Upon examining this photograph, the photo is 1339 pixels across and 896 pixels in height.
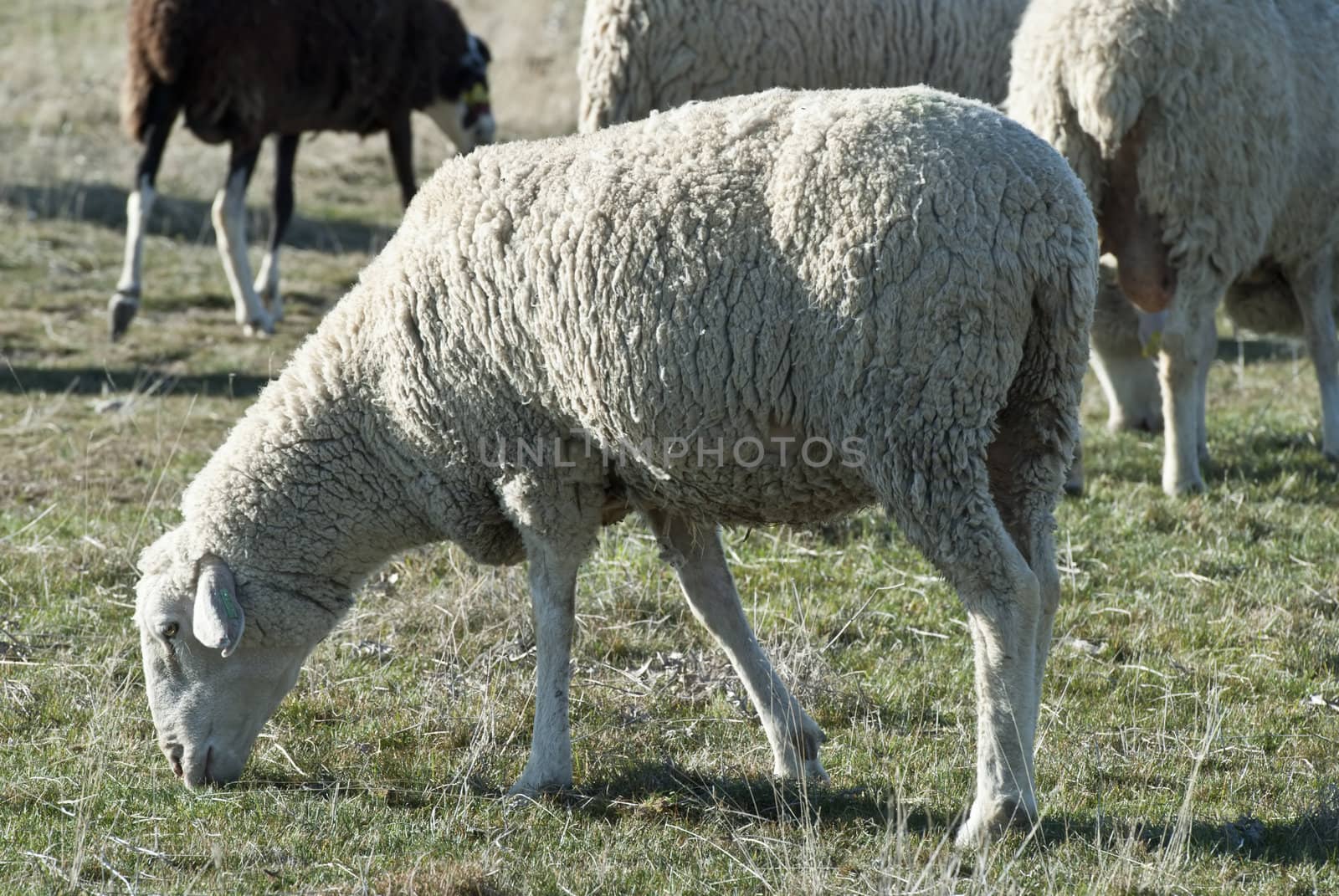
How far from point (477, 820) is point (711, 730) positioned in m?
0.93

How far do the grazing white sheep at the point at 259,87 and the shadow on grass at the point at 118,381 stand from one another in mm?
761

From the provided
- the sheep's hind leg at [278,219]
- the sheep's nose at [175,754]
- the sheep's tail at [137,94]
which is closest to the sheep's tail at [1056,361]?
the sheep's nose at [175,754]

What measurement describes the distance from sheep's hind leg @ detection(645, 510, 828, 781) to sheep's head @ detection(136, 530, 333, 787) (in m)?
1.09

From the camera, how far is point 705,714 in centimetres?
480

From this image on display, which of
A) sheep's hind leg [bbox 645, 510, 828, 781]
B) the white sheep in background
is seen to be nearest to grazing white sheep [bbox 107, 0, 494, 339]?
the white sheep in background

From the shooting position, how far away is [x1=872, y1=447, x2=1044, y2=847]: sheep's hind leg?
11.9 ft

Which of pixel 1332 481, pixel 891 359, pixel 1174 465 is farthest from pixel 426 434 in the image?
pixel 1332 481

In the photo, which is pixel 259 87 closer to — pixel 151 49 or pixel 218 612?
pixel 151 49

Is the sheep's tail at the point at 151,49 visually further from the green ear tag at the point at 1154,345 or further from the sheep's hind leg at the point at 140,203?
the green ear tag at the point at 1154,345

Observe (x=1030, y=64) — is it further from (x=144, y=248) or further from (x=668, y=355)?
(x=144, y=248)

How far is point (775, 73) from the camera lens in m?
7.44

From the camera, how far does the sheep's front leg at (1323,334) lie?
7.13 metres

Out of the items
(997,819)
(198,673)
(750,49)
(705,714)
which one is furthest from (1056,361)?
(750,49)

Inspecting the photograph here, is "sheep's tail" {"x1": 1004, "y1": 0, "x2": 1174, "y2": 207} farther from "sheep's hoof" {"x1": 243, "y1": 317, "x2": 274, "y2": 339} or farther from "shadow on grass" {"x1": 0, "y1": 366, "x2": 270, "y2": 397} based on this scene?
"sheep's hoof" {"x1": 243, "y1": 317, "x2": 274, "y2": 339}
